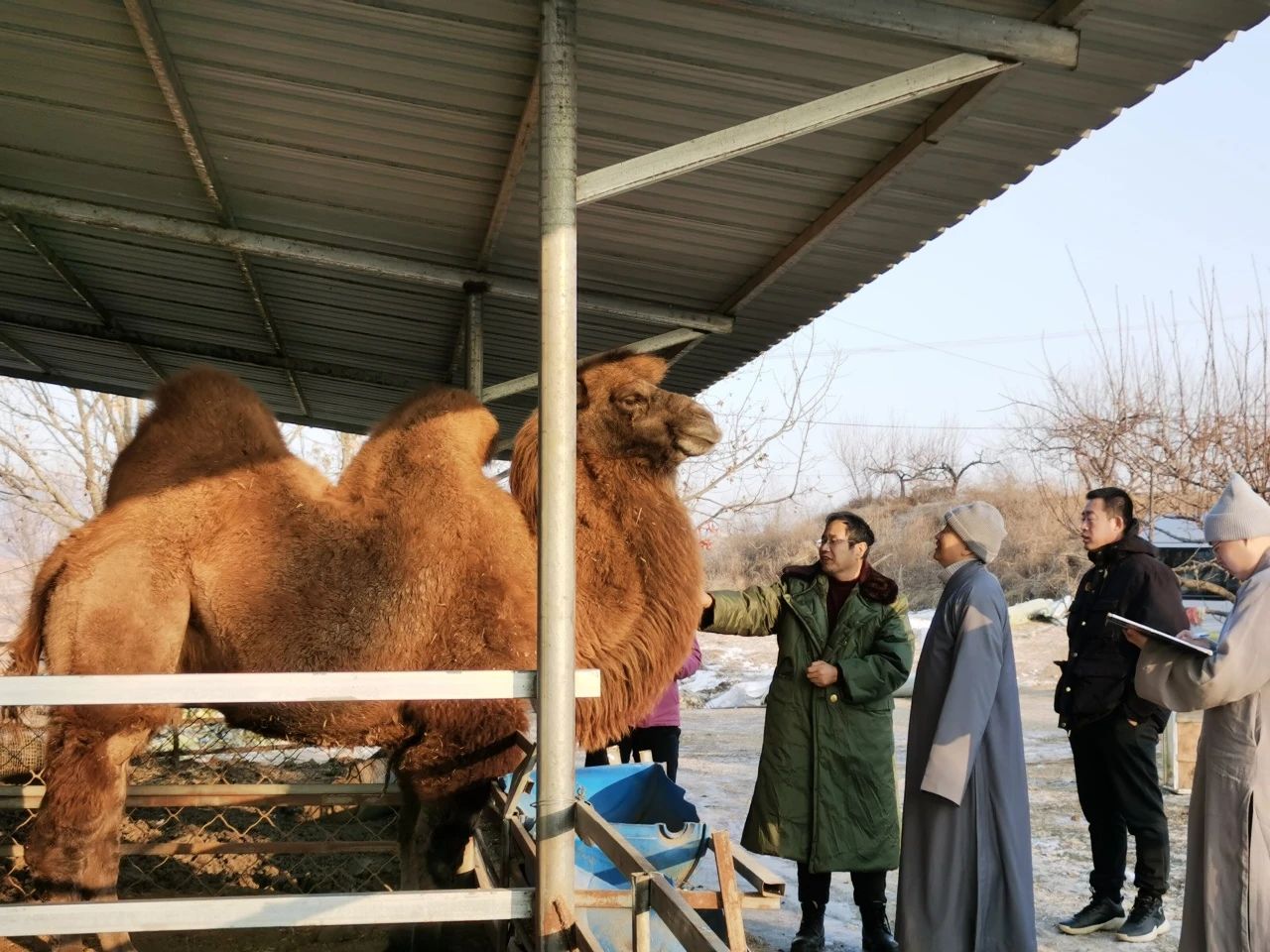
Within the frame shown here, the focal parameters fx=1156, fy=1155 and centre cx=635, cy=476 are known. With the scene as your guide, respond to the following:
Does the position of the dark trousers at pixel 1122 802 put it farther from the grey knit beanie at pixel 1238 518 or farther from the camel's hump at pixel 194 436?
the camel's hump at pixel 194 436

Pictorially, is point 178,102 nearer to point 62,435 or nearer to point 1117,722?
point 1117,722

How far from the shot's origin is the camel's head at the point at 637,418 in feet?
16.5

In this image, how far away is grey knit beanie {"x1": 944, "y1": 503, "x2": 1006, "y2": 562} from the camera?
16.0ft

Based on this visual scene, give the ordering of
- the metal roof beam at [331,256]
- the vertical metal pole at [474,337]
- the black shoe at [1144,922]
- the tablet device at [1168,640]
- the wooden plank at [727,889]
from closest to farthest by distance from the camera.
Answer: the wooden plank at [727,889], the tablet device at [1168,640], the black shoe at [1144,922], the metal roof beam at [331,256], the vertical metal pole at [474,337]

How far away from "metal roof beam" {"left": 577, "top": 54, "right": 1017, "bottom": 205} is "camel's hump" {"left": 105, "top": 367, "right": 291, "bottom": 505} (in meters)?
2.62

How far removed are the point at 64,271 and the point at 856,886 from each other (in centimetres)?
632

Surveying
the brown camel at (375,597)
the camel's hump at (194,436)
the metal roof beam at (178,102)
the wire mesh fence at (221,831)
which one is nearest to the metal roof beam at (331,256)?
the metal roof beam at (178,102)

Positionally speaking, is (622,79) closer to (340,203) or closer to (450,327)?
(340,203)

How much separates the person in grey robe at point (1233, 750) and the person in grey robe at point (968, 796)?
0.63 meters

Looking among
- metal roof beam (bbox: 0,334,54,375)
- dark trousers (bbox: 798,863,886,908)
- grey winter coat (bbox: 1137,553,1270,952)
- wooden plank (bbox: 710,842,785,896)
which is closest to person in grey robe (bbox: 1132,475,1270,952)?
grey winter coat (bbox: 1137,553,1270,952)

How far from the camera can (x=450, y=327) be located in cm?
873

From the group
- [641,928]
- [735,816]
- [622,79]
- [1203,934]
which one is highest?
[622,79]

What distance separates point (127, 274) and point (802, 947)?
6159mm

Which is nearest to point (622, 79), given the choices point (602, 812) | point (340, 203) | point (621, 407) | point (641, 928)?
point (621, 407)
